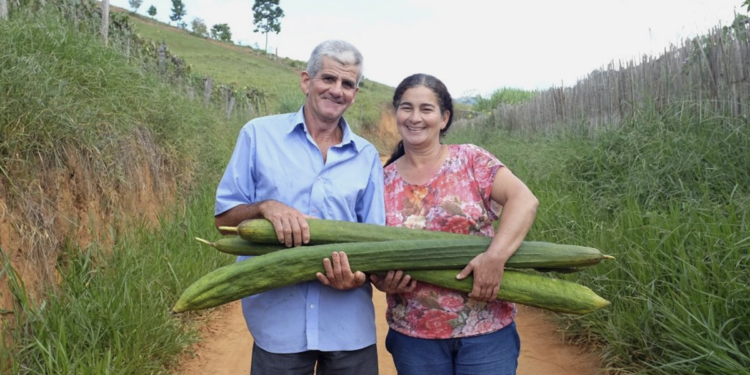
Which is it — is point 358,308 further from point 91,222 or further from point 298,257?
point 91,222

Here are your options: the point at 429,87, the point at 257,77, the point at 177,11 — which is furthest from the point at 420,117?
the point at 177,11

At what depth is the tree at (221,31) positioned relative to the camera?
7875 centimetres

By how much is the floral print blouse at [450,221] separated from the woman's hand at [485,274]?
0.13m

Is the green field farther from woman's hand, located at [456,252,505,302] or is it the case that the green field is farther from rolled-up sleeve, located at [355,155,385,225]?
rolled-up sleeve, located at [355,155,385,225]

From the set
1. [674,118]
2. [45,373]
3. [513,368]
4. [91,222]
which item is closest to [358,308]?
[513,368]

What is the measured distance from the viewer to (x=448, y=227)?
244 centimetres

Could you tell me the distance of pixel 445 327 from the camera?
7.79ft

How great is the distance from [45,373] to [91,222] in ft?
4.53

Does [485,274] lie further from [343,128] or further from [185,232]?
[185,232]

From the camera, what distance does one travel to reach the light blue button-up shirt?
229cm

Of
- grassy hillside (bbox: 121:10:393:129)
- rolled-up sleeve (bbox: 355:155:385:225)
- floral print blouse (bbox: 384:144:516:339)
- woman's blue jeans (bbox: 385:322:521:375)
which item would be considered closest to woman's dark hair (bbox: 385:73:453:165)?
floral print blouse (bbox: 384:144:516:339)

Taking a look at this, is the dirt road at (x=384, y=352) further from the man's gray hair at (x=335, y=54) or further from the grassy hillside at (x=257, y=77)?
the grassy hillside at (x=257, y=77)

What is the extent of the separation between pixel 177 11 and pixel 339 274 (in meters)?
94.6

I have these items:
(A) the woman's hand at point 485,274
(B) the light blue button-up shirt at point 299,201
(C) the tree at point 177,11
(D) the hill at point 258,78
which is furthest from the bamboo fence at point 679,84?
(C) the tree at point 177,11
